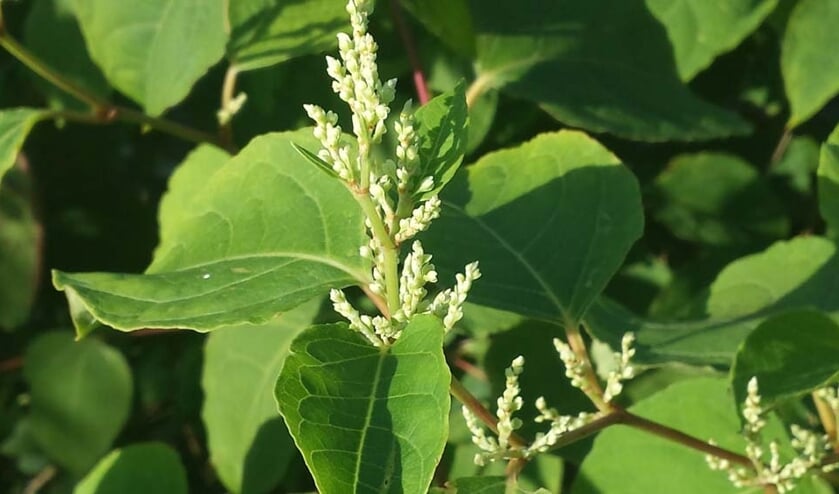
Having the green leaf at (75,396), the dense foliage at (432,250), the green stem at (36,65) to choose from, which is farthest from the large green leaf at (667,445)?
the green leaf at (75,396)

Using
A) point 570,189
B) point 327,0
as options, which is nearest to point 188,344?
point 327,0

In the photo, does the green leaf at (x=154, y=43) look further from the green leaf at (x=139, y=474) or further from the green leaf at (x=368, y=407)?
the green leaf at (x=368, y=407)

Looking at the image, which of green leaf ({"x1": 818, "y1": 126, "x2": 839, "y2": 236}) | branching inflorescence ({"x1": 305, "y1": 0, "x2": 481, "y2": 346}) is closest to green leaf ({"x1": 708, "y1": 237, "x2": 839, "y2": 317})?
green leaf ({"x1": 818, "y1": 126, "x2": 839, "y2": 236})

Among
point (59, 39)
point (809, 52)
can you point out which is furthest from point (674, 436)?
point (59, 39)

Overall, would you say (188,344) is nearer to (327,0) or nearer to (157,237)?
(157,237)

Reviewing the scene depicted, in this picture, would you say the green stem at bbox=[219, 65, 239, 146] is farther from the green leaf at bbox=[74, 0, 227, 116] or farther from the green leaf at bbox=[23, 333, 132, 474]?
the green leaf at bbox=[23, 333, 132, 474]

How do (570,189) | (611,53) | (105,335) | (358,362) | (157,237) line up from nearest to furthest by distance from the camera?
(358,362) → (570,189) → (611,53) → (105,335) → (157,237)

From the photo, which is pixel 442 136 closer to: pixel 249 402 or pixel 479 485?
pixel 479 485

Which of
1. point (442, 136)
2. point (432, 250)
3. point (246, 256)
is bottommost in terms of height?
point (432, 250)
